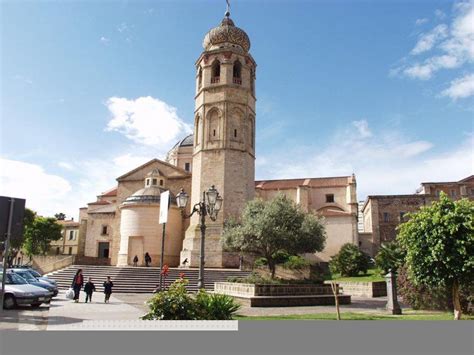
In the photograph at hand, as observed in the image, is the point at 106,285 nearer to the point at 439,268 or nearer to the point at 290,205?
the point at 290,205

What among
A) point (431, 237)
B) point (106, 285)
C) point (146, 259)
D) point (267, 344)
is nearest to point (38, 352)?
point (267, 344)

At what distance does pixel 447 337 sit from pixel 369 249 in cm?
4081

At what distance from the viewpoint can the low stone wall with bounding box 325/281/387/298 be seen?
2509 centimetres

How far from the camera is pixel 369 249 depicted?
4772cm

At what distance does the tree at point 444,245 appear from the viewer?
41.9 ft

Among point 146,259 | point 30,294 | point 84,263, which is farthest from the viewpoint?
point 84,263

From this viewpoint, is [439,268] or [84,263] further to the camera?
[84,263]

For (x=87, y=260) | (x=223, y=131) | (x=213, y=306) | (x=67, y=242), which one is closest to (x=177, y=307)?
(x=213, y=306)

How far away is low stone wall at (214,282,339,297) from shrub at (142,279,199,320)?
29.7ft

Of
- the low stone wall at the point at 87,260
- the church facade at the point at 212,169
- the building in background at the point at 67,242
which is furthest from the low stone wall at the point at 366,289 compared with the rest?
the building in background at the point at 67,242

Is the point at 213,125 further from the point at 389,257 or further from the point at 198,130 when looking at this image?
the point at 389,257

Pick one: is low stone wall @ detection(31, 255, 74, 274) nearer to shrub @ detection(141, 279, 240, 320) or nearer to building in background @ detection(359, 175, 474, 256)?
shrub @ detection(141, 279, 240, 320)

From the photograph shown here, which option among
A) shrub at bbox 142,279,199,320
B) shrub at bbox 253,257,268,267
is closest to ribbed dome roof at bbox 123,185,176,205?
shrub at bbox 253,257,268,267

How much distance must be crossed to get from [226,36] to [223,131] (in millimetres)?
8655
